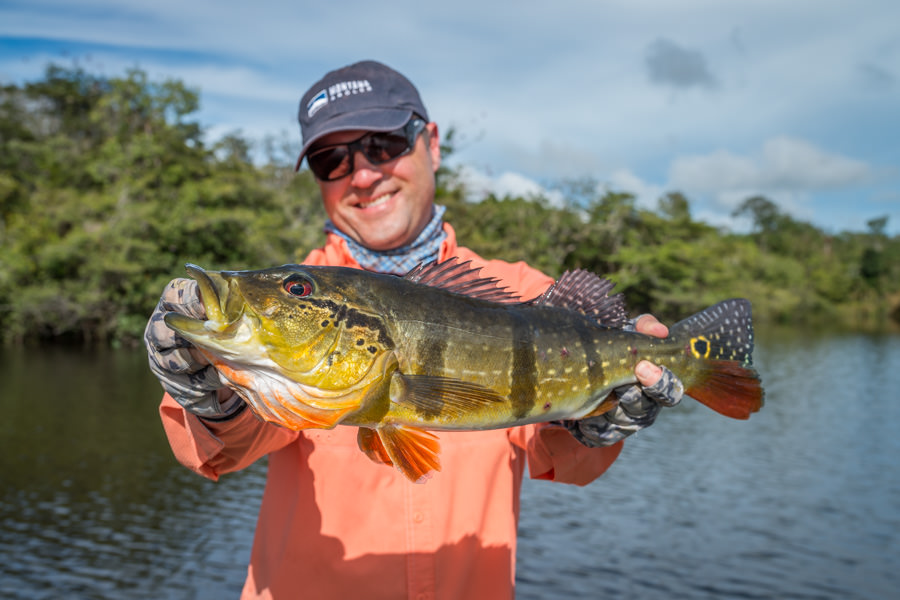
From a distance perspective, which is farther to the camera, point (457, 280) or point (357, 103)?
point (357, 103)

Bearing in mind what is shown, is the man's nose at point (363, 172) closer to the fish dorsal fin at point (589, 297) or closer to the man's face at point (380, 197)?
the man's face at point (380, 197)

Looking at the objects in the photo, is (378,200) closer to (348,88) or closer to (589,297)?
(348,88)

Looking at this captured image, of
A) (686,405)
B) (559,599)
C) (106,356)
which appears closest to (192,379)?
(559,599)

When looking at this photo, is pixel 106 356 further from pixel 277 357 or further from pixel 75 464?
pixel 277 357

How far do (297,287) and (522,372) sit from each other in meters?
0.90

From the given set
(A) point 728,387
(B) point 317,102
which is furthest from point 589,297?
(B) point 317,102

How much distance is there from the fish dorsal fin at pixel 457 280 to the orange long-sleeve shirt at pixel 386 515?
0.90 metres

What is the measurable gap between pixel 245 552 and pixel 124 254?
24.9 m

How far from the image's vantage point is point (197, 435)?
2723 mm

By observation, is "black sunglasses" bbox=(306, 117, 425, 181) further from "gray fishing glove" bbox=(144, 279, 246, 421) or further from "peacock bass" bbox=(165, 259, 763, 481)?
"gray fishing glove" bbox=(144, 279, 246, 421)

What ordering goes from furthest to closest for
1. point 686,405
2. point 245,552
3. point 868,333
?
point 868,333 → point 686,405 → point 245,552

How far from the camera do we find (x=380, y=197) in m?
3.79

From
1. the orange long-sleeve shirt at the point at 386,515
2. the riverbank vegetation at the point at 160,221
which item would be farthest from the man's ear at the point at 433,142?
the riverbank vegetation at the point at 160,221

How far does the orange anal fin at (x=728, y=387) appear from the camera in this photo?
3.01 m
